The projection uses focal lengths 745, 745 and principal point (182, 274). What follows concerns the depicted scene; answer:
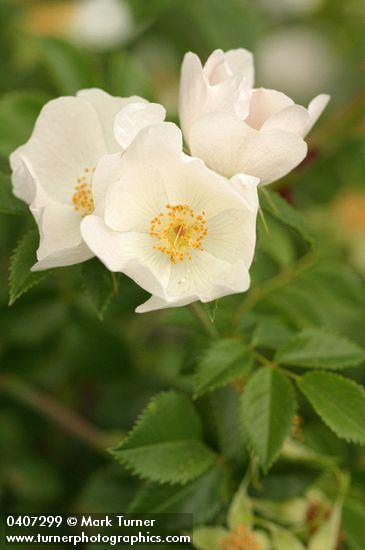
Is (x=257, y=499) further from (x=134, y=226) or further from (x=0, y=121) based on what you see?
(x=0, y=121)

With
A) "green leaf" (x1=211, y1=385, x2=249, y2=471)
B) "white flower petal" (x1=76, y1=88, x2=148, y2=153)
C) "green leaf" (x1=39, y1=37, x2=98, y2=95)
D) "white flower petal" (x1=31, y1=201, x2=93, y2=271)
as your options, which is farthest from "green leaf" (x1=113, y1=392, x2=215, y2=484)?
"green leaf" (x1=39, y1=37, x2=98, y2=95)

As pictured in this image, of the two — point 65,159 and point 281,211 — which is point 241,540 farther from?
point 65,159

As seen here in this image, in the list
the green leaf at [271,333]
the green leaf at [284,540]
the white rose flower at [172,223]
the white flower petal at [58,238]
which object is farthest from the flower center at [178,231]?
the green leaf at [284,540]

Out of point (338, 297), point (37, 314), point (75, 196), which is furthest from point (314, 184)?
point (75, 196)

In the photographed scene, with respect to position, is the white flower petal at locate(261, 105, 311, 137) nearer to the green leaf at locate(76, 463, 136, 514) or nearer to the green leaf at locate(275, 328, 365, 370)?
the green leaf at locate(275, 328, 365, 370)

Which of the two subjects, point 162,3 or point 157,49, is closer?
point 162,3

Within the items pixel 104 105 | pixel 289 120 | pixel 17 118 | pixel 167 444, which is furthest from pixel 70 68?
pixel 167 444
